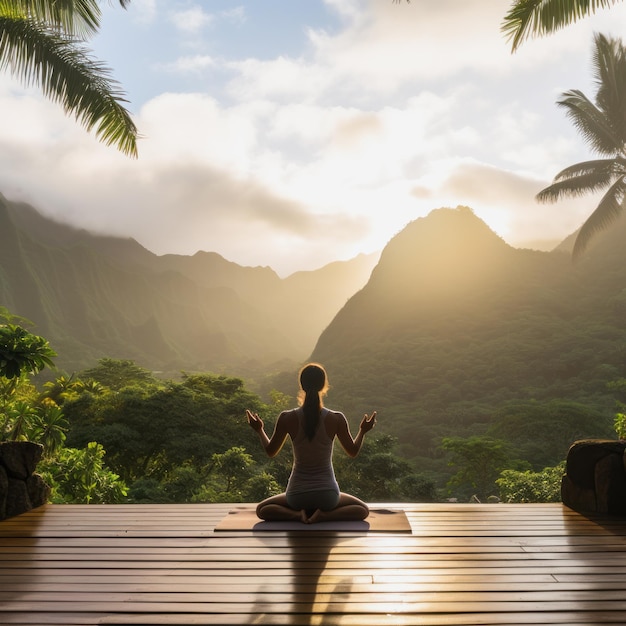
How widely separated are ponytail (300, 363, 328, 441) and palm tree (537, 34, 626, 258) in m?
15.5

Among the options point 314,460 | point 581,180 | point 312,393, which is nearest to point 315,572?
point 314,460

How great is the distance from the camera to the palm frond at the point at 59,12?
22.8 ft

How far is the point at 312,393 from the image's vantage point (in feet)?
14.8

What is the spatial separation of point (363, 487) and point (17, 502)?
976cm

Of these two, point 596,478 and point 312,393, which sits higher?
point 312,393

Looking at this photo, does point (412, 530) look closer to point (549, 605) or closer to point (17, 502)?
point (549, 605)

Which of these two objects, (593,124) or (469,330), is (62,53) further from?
(469,330)

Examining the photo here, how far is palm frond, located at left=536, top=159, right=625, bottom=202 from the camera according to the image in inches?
701

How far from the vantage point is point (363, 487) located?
13781 mm

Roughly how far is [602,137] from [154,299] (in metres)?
81.5

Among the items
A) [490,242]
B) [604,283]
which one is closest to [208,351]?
[490,242]

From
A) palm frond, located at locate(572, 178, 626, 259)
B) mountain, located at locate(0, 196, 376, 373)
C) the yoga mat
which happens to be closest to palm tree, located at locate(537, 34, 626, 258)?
palm frond, located at locate(572, 178, 626, 259)

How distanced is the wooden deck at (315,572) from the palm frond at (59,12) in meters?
5.67

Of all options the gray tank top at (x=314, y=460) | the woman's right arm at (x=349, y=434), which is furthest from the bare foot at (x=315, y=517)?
the woman's right arm at (x=349, y=434)
